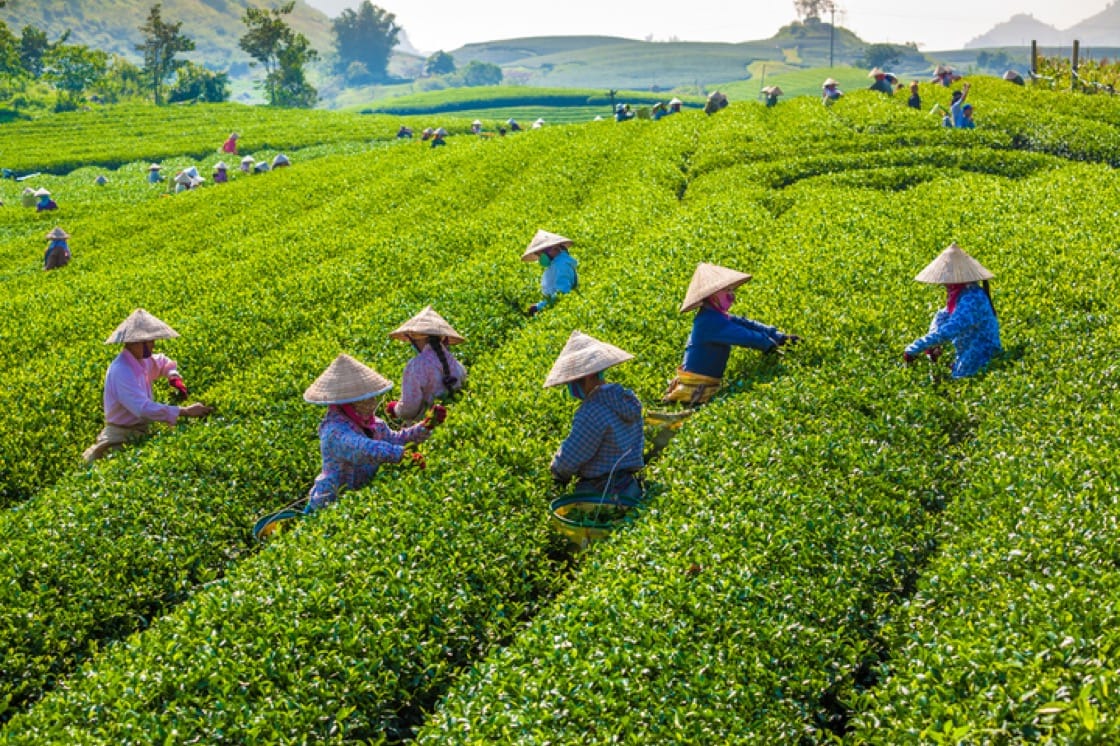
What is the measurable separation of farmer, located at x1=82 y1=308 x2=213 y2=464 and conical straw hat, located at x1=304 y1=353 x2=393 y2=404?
378cm

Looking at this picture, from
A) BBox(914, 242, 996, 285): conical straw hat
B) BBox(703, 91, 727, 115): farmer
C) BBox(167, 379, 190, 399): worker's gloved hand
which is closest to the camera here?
BBox(914, 242, 996, 285): conical straw hat

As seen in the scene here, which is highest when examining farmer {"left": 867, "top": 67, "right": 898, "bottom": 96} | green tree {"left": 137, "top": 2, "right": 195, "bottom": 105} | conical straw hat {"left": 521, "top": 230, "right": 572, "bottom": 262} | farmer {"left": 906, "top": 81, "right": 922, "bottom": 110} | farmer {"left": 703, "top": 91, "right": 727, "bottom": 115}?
green tree {"left": 137, "top": 2, "right": 195, "bottom": 105}

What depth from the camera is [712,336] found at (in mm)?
11156

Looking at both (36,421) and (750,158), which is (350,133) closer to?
(750,158)

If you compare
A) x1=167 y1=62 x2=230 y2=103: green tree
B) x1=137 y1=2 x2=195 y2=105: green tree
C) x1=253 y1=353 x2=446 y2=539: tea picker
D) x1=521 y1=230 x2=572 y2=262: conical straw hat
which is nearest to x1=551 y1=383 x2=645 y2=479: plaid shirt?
x1=253 y1=353 x2=446 y2=539: tea picker

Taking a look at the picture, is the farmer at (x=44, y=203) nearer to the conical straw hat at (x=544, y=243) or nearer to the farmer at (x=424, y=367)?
the conical straw hat at (x=544, y=243)

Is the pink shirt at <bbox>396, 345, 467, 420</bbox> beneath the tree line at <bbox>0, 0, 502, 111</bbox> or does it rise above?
beneath

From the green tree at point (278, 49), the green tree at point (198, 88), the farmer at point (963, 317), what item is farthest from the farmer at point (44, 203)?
the green tree at point (278, 49)

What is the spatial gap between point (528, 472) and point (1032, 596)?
527 cm

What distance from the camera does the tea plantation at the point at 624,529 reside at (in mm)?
6258

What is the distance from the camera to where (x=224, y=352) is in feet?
53.8

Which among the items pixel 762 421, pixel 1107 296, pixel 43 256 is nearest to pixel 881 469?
pixel 762 421

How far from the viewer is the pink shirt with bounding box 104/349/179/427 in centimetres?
1239

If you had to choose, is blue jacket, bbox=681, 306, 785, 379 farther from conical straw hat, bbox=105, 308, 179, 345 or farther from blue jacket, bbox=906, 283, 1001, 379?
conical straw hat, bbox=105, 308, 179, 345
